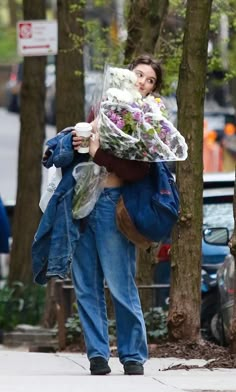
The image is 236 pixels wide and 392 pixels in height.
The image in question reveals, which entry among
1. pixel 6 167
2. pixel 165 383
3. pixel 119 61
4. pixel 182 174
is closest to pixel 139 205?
pixel 165 383

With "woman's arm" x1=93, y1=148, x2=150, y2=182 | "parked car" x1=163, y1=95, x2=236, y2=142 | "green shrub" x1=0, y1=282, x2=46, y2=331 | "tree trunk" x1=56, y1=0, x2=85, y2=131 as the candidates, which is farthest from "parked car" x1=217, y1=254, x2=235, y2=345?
"parked car" x1=163, y1=95, x2=236, y2=142

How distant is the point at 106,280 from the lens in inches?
302

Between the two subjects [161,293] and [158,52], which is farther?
[158,52]

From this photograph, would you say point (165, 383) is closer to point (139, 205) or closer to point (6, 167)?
point (139, 205)

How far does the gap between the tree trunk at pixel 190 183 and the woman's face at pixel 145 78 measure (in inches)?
55.8

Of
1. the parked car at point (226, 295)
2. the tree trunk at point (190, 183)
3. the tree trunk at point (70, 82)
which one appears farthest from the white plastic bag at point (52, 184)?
the tree trunk at point (70, 82)

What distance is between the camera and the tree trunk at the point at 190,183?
30.0 ft

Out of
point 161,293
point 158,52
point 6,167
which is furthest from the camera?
point 6,167

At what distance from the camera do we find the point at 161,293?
11625mm

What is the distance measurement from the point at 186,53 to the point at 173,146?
6.02ft

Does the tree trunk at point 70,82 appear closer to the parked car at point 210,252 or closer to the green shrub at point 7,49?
the parked car at point 210,252

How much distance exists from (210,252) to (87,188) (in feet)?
15.4

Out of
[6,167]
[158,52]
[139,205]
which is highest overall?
[158,52]

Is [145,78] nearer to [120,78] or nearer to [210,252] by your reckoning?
[120,78]
